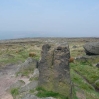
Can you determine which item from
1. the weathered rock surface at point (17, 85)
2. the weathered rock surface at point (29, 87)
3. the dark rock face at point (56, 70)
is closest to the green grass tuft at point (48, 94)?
the dark rock face at point (56, 70)

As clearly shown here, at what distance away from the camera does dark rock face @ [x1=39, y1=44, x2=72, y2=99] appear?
91.7 ft

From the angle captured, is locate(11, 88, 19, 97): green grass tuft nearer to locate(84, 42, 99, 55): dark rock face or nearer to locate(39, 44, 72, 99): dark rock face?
locate(39, 44, 72, 99): dark rock face

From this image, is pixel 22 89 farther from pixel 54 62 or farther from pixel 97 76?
pixel 97 76

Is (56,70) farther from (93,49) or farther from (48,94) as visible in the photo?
(93,49)

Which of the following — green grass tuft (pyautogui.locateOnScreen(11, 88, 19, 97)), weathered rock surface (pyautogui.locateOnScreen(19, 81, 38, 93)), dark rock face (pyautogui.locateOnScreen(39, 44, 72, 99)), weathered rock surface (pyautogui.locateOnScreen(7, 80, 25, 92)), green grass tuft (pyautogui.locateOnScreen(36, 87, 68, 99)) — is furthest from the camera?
weathered rock surface (pyautogui.locateOnScreen(7, 80, 25, 92))

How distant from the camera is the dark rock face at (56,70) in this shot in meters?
28.0

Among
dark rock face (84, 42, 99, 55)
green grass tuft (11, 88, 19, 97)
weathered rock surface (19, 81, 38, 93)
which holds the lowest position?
green grass tuft (11, 88, 19, 97)

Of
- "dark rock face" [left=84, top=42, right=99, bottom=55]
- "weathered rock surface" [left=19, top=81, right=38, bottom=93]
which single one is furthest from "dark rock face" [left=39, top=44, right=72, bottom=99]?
"dark rock face" [left=84, top=42, right=99, bottom=55]

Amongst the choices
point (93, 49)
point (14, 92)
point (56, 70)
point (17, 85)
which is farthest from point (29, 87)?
point (93, 49)

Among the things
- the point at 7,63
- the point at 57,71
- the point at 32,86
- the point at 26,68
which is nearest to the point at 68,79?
the point at 57,71

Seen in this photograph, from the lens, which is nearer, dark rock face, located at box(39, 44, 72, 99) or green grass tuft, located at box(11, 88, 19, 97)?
dark rock face, located at box(39, 44, 72, 99)

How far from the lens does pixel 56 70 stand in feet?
93.4

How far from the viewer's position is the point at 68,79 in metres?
28.0

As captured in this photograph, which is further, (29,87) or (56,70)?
(29,87)
